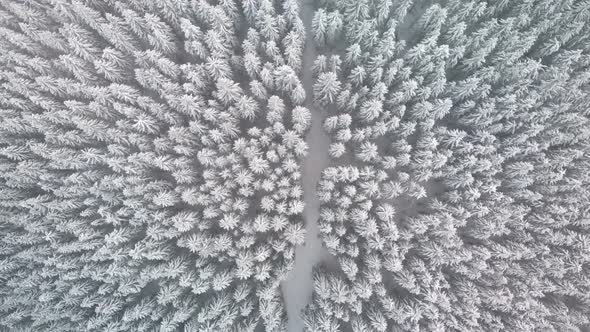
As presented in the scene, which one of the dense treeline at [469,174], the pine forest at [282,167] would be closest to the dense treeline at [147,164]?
the pine forest at [282,167]

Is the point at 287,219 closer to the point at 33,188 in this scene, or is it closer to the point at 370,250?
the point at 370,250

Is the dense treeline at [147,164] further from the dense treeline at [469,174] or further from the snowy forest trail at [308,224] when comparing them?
the dense treeline at [469,174]

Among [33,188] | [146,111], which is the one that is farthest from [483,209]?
[33,188]

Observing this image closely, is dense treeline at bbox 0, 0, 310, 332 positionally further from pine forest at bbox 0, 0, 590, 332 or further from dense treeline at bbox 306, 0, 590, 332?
dense treeline at bbox 306, 0, 590, 332

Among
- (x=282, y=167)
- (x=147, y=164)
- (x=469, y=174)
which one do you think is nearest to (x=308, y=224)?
(x=282, y=167)

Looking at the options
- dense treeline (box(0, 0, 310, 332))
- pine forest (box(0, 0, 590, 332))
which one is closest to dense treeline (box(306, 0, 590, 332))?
pine forest (box(0, 0, 590, 332))
